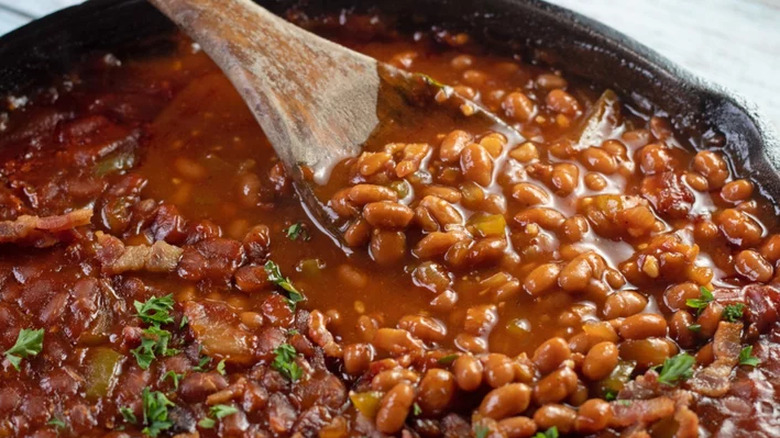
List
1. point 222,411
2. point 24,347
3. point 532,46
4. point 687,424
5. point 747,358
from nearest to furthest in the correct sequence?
point 687,424 < point 222,411 < point 747,358 < point 24,347 < point 532,46

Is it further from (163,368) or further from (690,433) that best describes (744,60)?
(163,368)

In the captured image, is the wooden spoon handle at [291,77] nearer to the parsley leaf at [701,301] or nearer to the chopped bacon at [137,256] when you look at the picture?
the chopped bacon at [137,256]

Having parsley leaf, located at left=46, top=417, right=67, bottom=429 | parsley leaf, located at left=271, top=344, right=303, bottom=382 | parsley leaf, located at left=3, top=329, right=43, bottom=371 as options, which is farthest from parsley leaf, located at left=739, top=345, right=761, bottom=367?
parsley leaf, located at left=3, top=329, right=43, bottom=371

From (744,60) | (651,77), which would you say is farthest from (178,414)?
(744,60)

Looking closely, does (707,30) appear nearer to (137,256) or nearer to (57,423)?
(137,256)

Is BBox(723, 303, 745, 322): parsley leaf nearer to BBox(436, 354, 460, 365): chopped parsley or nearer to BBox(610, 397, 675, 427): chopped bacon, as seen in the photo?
BBox(610, 397, 675, 427): chopped bacon

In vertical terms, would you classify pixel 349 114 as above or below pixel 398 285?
above

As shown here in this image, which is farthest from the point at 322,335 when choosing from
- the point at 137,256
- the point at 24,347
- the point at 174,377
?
the point at 24,347
